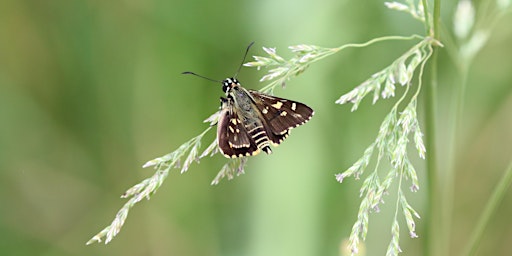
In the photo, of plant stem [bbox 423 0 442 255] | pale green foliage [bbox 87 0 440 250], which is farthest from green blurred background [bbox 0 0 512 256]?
pale green foliage [bbox 87 0 440 250]

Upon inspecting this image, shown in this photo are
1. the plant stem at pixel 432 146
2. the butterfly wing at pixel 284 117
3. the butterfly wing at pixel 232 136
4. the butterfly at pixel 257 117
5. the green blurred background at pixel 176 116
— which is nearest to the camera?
the plant stem at pixel 432 146

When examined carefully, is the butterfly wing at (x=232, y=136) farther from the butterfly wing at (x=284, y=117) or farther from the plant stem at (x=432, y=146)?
the plant stem at (x=432, y=146)

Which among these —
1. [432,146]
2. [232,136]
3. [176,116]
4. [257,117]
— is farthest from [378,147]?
[176,116]

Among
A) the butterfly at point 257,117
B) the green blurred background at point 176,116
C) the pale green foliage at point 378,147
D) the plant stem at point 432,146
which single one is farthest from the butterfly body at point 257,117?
the green blurred background at point 176,116

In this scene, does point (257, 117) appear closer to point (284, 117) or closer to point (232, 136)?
point (284, 117)

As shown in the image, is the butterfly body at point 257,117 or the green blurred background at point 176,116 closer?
the butterfly body at point 257,117

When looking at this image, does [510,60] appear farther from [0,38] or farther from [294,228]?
[0,38]
